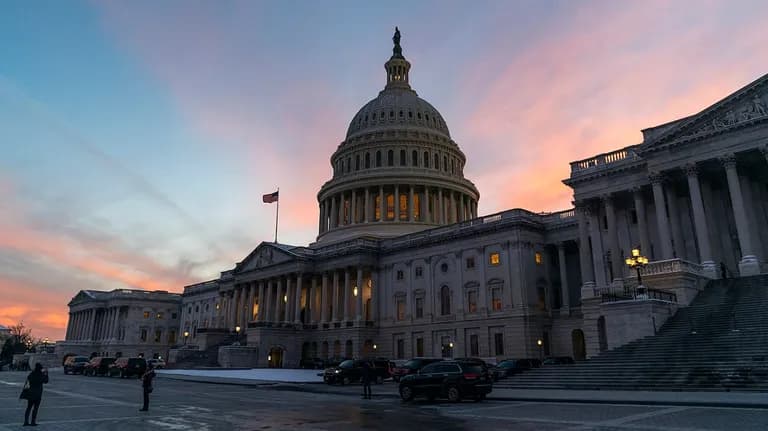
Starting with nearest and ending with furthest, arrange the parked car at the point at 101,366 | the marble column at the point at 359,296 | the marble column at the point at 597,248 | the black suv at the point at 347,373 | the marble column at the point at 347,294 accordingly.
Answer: the black suv at the point at 347,373 < the marble column at the point at 597,248 < the parked car at the point at 101,366 < the marble column at the point at 359,296 < the marble column at the point at 347,294

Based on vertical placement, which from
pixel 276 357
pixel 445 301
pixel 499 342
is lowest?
pixel 276 357

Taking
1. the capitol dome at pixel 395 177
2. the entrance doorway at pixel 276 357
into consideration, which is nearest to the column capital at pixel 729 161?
the capitol dome at pixel 395 177

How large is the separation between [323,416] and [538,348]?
4419 centimetres

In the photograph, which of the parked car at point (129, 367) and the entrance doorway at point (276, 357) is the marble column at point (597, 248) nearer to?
the parked car at point (129, 367)

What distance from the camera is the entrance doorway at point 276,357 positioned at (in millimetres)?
73756

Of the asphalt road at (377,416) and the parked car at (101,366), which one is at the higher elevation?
the parked car at (101,366)

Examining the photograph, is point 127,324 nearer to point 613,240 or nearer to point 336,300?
point 336,300

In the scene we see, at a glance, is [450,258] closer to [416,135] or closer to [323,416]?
[416,135]

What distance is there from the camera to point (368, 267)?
250ft

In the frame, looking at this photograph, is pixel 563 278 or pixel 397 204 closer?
pixel 563 278

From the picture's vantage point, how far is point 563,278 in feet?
198

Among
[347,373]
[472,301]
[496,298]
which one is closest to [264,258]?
[472,301]

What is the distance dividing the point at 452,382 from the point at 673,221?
28541 mm

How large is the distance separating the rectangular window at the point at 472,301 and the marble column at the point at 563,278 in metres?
9.75
